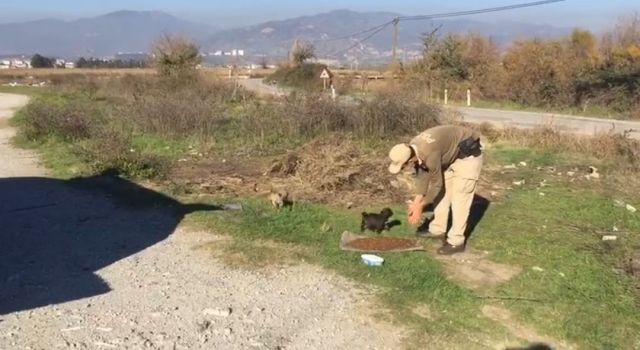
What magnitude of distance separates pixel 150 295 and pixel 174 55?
29345mm

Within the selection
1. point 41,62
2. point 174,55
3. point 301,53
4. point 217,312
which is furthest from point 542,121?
point 41,62

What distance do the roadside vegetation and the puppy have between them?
0.15 meters

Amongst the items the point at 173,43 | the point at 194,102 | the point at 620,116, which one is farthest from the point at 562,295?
the point at 173,43

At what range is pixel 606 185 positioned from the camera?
11422 mm

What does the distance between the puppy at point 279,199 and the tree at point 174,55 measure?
24648 millimetres

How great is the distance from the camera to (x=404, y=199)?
10.2m

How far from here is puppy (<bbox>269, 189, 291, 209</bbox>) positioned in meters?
9.44

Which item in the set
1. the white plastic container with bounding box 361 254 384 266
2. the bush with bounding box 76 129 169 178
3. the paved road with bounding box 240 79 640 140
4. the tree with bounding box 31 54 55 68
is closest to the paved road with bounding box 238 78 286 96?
the paved road with bounding box 240 79 640 140

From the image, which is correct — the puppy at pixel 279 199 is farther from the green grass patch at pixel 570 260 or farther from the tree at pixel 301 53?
the tree at pixel 301 53

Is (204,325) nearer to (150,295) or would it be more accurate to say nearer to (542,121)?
(150,295)

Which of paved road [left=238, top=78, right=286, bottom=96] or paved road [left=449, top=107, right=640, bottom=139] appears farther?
paved road [left=238, top=78, right=286, bottom=96]

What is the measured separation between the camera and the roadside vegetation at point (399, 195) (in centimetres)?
583

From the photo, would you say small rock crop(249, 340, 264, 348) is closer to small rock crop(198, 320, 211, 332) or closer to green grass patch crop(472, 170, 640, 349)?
small rock crop(198, 320, 211, 332)

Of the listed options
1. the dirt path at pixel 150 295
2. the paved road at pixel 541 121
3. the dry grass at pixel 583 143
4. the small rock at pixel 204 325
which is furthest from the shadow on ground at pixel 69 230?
the paved road at pixel 541 121
